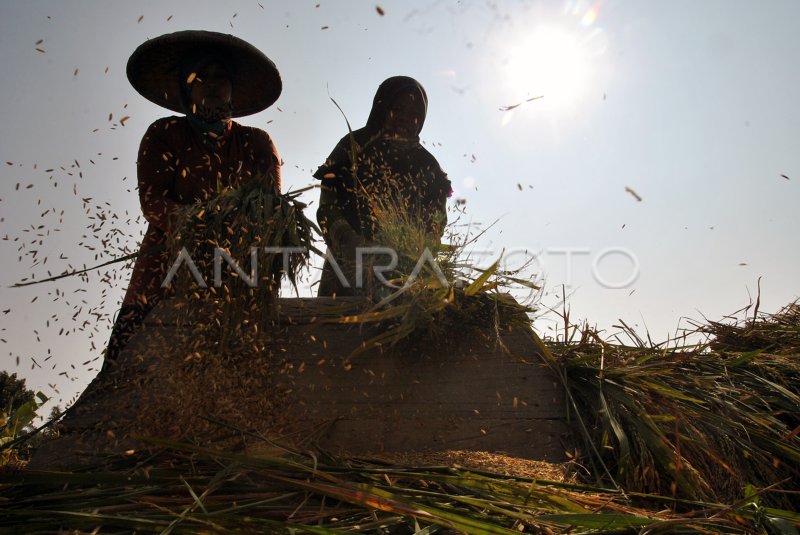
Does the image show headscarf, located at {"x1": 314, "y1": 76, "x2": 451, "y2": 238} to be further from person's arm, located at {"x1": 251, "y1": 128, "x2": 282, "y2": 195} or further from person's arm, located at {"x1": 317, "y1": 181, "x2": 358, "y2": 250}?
person's arm, located at {"x1": 251, "y1": 128, "x2": 282, "y2": 195}

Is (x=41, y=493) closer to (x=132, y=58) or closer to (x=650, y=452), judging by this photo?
(x=650, y=452)

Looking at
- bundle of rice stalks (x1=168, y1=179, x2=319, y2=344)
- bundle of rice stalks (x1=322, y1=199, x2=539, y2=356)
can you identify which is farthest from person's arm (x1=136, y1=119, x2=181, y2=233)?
bundle of rice stalks (x1=322, y1=199, x2=539, y2=356)

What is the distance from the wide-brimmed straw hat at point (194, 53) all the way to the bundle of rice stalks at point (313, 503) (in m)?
2.66

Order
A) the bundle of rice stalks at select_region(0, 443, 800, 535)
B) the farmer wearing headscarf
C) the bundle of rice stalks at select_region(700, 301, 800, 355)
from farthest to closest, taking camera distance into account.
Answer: the farmer wearing headscarf < the bundle of rice stalks at select_region(700, 301, 800, 355) < the bundle of rice stalks at select_region(0, 443, 800, 535)

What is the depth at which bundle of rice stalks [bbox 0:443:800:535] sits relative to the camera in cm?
113

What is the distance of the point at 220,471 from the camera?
1.29 metres

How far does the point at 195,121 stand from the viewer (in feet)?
11.3

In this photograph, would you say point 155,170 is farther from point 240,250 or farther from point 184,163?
point 240,250

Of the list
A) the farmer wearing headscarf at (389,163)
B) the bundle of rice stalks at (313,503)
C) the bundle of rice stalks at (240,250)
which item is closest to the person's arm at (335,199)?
the farmer wearing headscarf at (389,163)

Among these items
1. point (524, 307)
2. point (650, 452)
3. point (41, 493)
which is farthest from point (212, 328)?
point (650, 452)

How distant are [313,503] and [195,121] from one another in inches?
111

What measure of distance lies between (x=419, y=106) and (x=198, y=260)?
2217 millimetres

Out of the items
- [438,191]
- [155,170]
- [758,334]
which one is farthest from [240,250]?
[758,334]

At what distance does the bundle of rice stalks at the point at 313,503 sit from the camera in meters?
1.13
